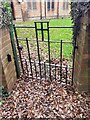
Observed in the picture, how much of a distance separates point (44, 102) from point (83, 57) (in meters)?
1.07

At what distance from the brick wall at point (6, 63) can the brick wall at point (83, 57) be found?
1244mm

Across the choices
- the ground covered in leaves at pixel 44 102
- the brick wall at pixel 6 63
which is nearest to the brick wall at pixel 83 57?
the ground covered in leaves at pixel 44 102

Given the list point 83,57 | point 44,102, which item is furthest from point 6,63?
point 83,57

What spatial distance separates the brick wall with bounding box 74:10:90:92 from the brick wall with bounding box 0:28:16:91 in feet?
4.08

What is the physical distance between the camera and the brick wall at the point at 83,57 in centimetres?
188

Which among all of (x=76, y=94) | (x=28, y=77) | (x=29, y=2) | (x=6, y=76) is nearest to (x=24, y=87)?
(x=28, y=77)

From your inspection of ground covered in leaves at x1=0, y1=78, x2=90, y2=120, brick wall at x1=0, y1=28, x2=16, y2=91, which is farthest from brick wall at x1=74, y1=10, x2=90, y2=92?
brick wall at x1=0, y1=28, x2=16, y2=91

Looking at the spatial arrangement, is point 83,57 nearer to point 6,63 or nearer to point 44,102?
point 44,102

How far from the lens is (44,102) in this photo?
7.88 ft

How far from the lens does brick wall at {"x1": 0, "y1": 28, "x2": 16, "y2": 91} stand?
2203 millimetres

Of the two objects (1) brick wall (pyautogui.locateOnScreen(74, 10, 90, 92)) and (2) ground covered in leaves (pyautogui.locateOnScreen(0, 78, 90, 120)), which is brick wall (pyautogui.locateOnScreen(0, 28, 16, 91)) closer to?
(2) ground covered in leaves (pyautogui.locateOnScreen(0, 78, 90, 120))

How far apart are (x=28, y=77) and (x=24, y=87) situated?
33 cm

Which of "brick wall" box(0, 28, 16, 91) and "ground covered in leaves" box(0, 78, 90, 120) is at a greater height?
"brick wall" box(0, 28, 16, 91)

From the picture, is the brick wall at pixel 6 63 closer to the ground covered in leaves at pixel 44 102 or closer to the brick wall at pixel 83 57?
the ground covered in leaves at pixel 44 102
